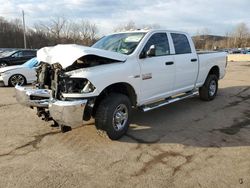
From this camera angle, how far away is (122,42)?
5.94m

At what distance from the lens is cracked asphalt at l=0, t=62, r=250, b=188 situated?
3.73 m

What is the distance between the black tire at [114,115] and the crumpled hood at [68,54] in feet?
2.43

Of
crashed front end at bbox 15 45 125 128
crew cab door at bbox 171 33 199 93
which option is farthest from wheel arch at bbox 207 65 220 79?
crashed front end at bbox 15 45 125 128

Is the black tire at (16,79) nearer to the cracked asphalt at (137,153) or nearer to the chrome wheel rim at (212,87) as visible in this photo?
the cracked asphalt at (137,153)

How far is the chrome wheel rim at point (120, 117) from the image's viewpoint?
5.06 metres

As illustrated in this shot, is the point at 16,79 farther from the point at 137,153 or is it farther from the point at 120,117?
the point at 137,153

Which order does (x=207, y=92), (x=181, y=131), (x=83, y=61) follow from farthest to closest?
(x=207, y=92)
(x=181, y=131)
(x=83, y=61)

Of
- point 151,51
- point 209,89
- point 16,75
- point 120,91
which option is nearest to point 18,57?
point 16,75

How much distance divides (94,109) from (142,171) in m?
1.59

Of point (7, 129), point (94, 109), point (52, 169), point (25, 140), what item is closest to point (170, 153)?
point (94, 109)

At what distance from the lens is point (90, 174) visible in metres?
3.86

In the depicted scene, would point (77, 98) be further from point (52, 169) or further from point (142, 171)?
point (142, 171)

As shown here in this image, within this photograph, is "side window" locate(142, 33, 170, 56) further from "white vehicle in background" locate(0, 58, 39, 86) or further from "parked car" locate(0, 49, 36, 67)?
"parked car" locate(0, 49, 36, 67)

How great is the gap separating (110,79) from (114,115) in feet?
2.14
